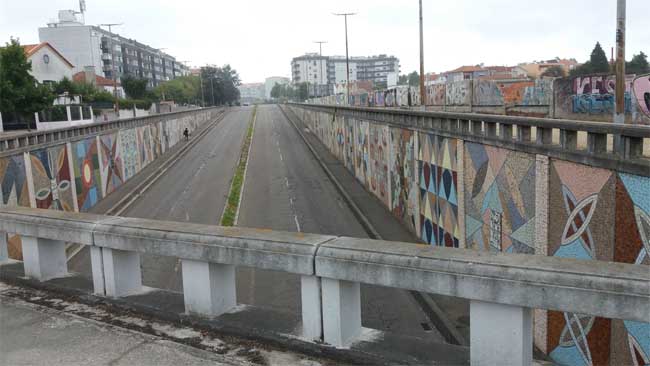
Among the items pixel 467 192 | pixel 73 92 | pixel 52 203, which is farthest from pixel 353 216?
pixel 73 92

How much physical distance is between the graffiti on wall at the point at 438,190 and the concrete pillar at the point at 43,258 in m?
13.4

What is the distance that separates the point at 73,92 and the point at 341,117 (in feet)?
158

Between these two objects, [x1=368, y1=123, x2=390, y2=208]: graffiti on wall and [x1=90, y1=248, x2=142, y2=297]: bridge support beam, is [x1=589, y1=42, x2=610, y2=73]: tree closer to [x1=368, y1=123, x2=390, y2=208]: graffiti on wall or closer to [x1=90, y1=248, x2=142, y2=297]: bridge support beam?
[x1=368, y1=123, x2=390, y2=208]: graffiti on wall

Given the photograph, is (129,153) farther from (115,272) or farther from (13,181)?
(115,272)

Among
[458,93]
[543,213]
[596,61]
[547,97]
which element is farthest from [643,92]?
[596,61]

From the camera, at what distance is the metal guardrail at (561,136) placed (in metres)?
9.38

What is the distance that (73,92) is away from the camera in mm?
80938

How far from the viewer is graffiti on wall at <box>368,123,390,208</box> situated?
31312 millimetres

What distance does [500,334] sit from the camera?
436 centimetres

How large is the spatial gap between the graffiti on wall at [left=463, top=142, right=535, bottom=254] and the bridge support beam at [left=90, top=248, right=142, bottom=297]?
9.17 m

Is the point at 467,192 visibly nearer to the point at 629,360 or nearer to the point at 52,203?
the point at 629,360

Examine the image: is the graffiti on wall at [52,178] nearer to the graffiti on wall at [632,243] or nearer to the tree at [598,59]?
the graffiti on wall at [632,243]

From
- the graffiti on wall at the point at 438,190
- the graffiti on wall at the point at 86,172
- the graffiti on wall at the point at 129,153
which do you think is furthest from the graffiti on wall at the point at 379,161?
the graffiti on wall at the point at 129,153

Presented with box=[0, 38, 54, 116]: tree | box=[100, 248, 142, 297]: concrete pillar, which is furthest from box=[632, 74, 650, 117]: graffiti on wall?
box=[0, 38, 54, 116]: tree
